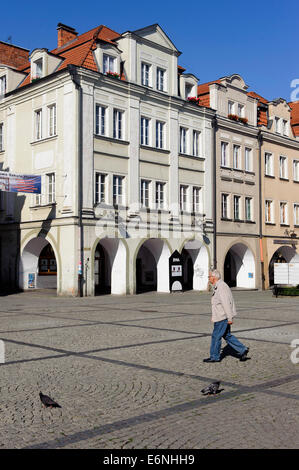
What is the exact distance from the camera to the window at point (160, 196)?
33.3m

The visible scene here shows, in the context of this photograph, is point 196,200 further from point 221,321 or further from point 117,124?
point 221,321

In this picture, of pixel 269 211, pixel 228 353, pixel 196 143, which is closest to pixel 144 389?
pixel 228 353

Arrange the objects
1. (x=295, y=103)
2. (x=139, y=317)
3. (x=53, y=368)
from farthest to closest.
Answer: (x=295, y=103)
(x=139, y=317)
(x=53, y=368)

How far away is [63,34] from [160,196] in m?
12.8

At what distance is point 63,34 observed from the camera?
1475 inches

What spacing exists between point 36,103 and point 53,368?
24701 millimetres

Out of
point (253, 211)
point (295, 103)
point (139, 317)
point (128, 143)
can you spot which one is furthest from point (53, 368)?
point (295, 103)

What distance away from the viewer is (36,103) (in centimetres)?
3159

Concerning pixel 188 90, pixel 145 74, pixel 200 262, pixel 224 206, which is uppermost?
pixel 188 90

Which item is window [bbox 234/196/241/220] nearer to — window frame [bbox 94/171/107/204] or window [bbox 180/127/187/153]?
window [bbox 180/127/187/153]

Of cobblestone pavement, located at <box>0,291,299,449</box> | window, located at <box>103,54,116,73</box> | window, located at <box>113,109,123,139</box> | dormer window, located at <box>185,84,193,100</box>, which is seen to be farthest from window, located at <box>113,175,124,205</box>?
cobblestone pavement, located at <box>0,291,299,449</box>

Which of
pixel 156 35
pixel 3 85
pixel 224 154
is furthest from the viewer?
pixel 224 154

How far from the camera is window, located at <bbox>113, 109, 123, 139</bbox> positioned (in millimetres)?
31141

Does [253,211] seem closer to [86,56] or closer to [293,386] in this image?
[86,56]
